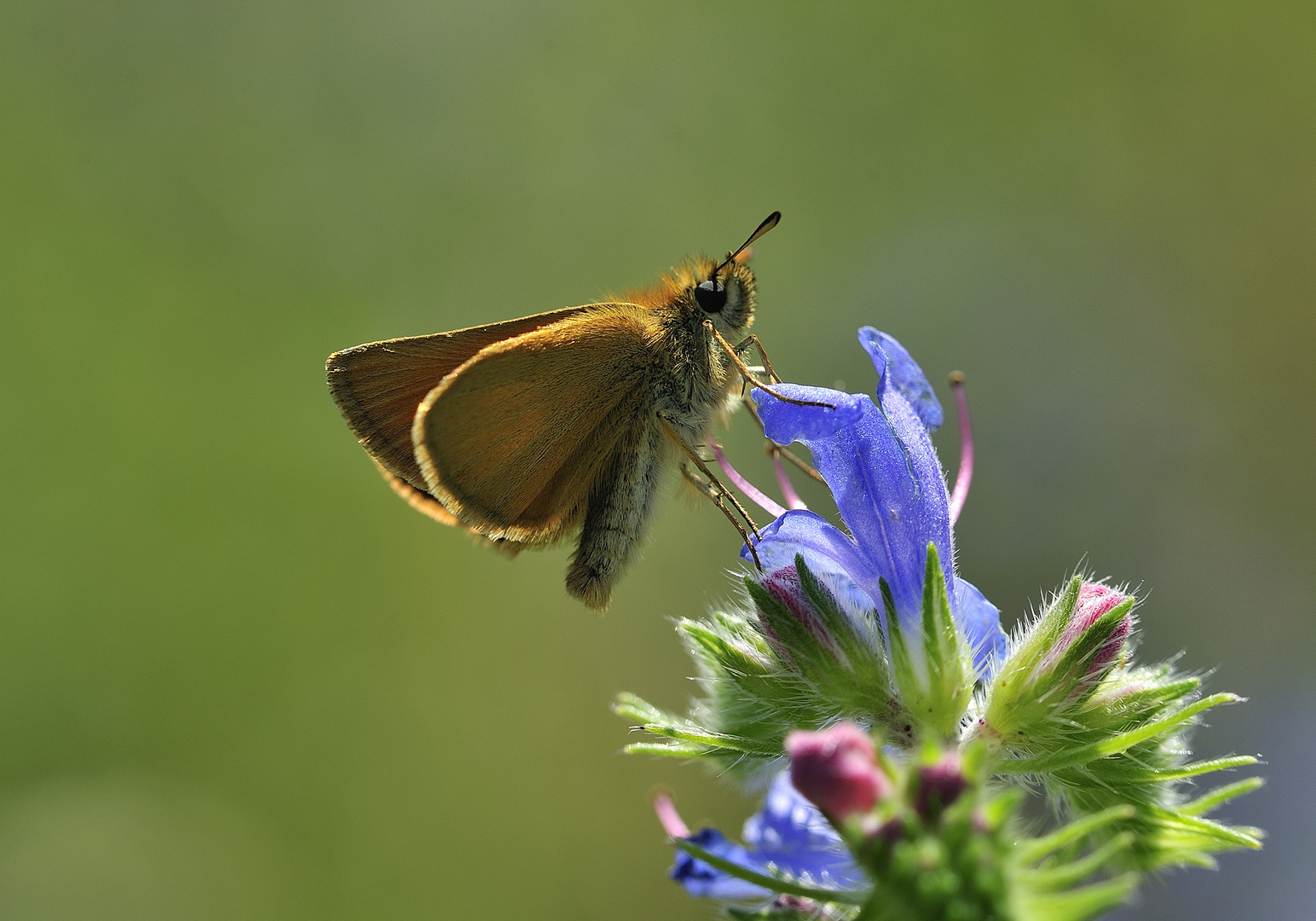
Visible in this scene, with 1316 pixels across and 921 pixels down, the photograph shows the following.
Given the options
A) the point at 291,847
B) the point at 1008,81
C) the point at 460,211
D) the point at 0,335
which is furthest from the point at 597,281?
the point at 291,847

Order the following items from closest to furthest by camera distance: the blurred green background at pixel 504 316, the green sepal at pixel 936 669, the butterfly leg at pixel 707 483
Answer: the green sepal at pixel 936 669 < the butterfly leg at pixel 707 483 < the blurred green background at pixel 504 316

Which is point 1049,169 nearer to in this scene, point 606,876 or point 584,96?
point 584,96

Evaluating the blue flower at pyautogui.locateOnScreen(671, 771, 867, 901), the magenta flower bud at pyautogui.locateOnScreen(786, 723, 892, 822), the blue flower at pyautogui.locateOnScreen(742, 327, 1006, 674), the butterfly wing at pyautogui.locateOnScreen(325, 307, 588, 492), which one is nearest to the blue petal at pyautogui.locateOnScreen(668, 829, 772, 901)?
the blue flower at pyautogui.locateOnScreen(671, 771, 867, 901)

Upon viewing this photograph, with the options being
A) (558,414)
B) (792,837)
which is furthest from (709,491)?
(792,837)

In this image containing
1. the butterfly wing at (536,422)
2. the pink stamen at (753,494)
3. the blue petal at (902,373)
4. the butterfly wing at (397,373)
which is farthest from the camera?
the butterfly wing at (397,373)

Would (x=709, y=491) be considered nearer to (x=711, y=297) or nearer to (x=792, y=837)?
(x=711, y=297)

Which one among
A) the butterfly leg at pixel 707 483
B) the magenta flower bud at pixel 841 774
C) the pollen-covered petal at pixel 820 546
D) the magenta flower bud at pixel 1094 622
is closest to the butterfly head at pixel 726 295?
the butterfly leg at pixel 707 483

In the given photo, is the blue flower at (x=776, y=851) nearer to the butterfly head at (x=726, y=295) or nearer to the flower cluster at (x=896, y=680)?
the flower cluster at (x=896, y=680)
